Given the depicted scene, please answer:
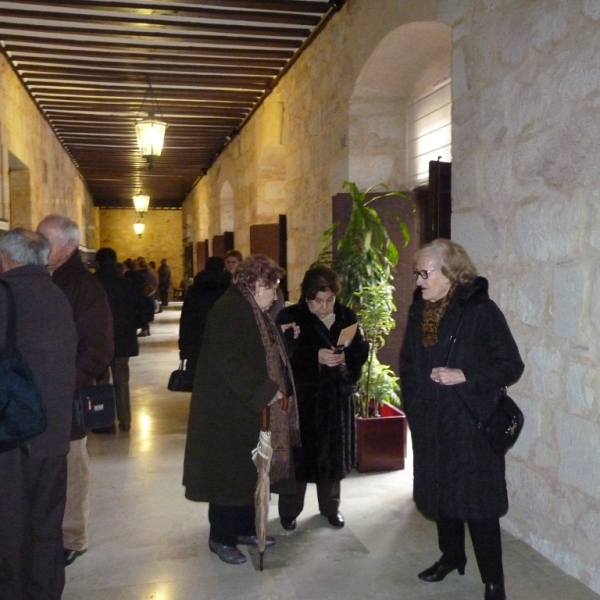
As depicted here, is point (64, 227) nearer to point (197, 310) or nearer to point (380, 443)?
point (197, 310)

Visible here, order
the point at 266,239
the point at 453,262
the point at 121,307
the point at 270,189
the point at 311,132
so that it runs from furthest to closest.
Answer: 1. the point at 270,189
2. the point at 266,239
3. the point at 311,132
4. the point at 121,307
5. the point at 453,262

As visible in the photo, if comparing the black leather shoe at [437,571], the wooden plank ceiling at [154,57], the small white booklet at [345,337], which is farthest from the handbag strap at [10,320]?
the wooden plank ceiling at [154,57]

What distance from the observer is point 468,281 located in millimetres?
Result: 2633

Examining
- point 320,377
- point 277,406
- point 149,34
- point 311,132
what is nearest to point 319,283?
point 320,377

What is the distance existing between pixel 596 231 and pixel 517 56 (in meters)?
0.99

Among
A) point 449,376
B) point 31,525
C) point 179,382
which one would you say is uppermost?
point 449,376

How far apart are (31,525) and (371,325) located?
243cm

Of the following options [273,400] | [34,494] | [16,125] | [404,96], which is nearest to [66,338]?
[34,494]

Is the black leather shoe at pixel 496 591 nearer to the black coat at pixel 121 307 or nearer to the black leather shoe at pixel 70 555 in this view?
the black leather shoe at pixel 70 555

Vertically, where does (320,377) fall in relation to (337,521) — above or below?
above

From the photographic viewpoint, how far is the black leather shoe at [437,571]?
2869 mm

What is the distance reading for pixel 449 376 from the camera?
8.25ft

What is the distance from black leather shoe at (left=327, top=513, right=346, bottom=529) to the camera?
344 centimetres

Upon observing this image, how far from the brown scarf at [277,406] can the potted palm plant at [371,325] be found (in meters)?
1.26
